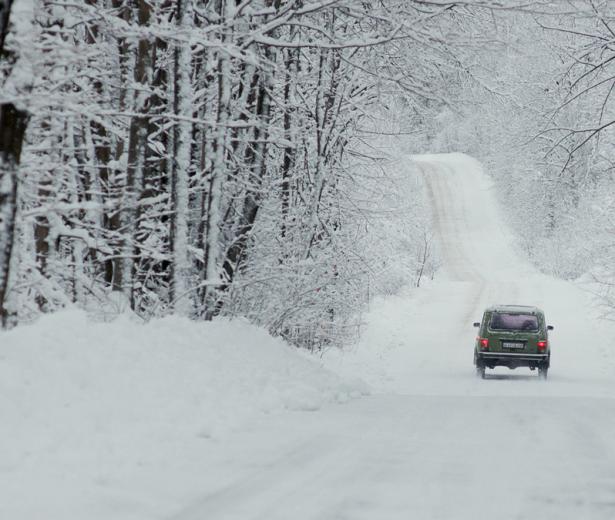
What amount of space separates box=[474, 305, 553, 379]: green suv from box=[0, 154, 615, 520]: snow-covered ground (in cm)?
807

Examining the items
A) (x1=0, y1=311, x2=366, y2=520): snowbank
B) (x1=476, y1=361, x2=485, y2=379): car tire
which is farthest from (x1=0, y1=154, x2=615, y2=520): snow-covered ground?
(x1=476, y1=361, x2=485, y2=379): car tire

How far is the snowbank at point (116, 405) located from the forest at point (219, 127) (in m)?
1.04

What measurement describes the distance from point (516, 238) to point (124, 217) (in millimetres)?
58843

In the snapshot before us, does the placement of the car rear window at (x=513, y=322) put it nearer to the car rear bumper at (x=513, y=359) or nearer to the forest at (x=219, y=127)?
the car rear bumper at (x=513, y=359)

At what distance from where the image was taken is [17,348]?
9297 millimetres

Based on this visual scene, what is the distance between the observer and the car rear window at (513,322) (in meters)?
24.7

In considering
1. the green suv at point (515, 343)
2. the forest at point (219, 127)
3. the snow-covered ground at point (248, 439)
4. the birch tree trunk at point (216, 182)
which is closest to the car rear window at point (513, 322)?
the green suv at point (515, 343)

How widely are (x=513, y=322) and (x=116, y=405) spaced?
16919 mm

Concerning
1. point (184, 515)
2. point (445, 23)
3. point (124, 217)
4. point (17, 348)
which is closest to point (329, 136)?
point (445, 23)

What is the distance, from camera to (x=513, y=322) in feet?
81.5

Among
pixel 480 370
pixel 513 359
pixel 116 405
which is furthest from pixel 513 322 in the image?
pixel 116 405

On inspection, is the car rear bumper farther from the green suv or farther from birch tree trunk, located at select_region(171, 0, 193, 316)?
birch tree trunk, located at select_region(171, 0, 193, 316)

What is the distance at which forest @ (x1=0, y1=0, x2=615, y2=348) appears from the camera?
1116cm

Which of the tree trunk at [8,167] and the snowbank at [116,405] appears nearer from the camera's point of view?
the snowbank at [116,405]
